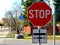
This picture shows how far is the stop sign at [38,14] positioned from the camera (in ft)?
29.6

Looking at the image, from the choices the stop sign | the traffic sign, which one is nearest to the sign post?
the stop sign

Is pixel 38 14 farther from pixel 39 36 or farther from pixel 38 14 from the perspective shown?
pixel 39 36

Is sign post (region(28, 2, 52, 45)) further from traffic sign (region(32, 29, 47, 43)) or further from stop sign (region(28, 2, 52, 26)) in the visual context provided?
traffic sign (region(32, 29, 47, 43))

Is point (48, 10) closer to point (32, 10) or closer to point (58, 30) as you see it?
point (32, 10)

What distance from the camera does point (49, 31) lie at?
5066cm

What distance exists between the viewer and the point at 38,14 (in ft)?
29.7

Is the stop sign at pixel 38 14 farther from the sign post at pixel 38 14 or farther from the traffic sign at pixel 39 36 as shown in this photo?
the traffic sign at pixel 39 36

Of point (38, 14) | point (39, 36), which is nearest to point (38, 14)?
point (38, 14)

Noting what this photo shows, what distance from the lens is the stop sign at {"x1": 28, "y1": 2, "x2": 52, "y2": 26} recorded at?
902cm

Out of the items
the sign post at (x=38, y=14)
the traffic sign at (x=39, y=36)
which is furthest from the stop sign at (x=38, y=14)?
the traffic sign at (x=39, y=36)

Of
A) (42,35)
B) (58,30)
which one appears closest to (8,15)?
(58,30)

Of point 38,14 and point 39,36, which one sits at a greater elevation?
point 38,14

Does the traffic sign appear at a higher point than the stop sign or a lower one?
lower

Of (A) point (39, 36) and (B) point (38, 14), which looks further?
(A) point (39, 36)
